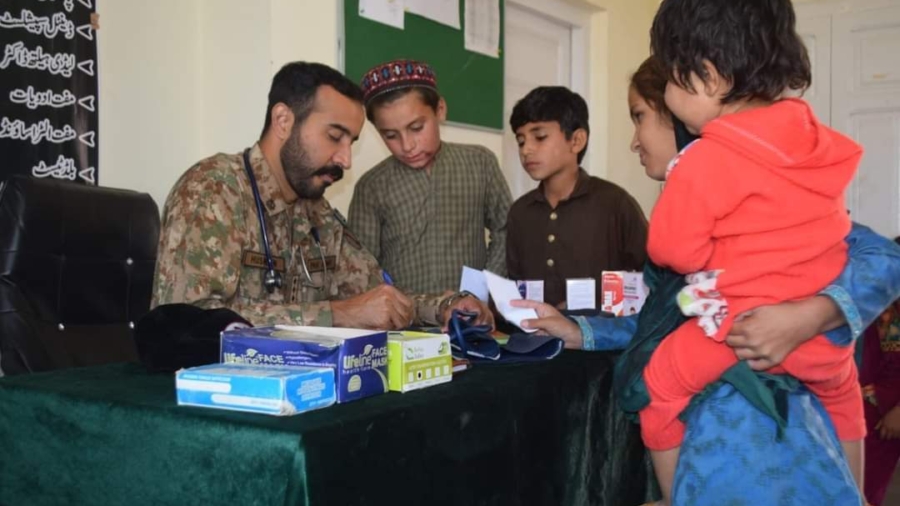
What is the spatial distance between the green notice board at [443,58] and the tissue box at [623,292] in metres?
1.69

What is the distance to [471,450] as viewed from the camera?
129cm

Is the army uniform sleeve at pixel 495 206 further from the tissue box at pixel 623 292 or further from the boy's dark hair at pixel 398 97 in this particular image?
the tissue box at pixel 623 292

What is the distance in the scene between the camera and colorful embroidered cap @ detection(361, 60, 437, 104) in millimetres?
2768

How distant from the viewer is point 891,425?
9.21 ft

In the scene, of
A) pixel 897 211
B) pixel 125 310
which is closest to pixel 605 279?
pixel 125 310

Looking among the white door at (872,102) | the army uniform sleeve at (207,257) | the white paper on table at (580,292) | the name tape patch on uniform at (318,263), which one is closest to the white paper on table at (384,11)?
the name tape patch on uniform at (318,263)

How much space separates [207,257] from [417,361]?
0.79 meters

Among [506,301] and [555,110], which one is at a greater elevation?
[555,110]

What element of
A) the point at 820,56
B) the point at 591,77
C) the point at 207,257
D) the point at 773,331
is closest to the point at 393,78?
the point at 207,257

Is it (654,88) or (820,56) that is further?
(820,56)

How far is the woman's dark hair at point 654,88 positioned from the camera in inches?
68.7

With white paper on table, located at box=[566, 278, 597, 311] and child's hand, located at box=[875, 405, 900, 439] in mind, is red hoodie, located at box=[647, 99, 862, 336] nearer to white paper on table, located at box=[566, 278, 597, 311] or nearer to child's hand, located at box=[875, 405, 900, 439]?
white paper on table, located at box=[566, 278, 597, 311]

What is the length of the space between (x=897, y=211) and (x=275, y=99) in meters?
5.00

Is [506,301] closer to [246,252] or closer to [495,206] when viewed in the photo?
[246,252]
